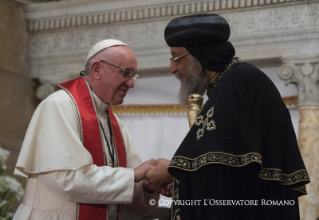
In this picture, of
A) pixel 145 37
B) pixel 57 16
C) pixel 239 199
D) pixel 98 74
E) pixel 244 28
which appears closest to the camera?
pixel 239 199

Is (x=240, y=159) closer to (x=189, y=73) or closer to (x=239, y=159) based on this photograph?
(x=239, y=159)

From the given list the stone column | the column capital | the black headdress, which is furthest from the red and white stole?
the column capital

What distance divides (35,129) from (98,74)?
64 cm

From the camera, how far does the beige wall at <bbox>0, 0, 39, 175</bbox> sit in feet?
21.1

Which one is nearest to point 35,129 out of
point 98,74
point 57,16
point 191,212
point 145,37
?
point 98,74

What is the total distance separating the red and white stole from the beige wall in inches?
106

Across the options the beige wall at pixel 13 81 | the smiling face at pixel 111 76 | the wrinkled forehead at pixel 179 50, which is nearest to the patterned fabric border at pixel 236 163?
the wrinkled forehead at pixel 179 50

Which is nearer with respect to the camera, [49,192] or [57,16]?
[49,192]

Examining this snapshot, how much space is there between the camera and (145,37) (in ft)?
20.1

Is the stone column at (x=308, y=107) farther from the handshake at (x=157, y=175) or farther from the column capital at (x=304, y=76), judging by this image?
the handshake at (x=157, y=175)

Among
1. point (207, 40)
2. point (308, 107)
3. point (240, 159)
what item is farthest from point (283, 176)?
point (308, 107)

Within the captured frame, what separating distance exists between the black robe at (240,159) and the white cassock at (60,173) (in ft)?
2.74

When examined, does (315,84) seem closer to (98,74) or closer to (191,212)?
(98,74)

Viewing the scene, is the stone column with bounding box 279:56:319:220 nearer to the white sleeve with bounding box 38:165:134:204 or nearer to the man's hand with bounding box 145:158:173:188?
the man's hand with bounding box 145:158:173:188
